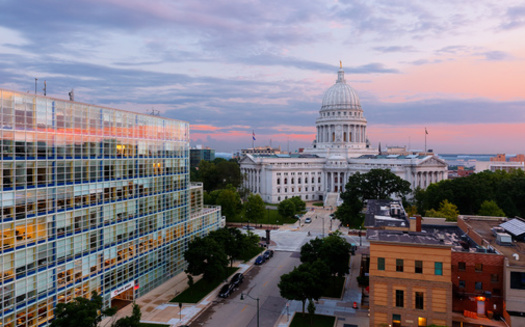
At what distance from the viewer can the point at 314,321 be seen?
45312mm

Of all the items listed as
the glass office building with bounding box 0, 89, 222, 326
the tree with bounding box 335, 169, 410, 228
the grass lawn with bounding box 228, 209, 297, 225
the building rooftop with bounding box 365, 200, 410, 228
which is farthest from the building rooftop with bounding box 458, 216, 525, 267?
the grass lawn with bounding box 228, 209, 297, 225

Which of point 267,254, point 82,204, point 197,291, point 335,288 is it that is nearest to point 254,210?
point 267,254

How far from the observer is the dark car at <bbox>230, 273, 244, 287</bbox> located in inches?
2207

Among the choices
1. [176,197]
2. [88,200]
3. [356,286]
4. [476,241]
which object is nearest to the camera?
[88,200]

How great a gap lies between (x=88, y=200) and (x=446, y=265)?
39.5 m

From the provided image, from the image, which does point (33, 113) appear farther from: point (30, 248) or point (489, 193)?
point (489, 193)

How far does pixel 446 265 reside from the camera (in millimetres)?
38250

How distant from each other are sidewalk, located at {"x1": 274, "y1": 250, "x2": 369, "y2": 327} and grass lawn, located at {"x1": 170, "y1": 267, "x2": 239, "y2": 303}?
12057 mm


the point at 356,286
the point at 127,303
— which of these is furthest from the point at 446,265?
the point at 127,303

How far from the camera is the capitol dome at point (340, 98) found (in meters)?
178

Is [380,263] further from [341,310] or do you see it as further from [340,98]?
[340,98]

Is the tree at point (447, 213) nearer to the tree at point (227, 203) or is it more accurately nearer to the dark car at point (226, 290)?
the dark car at point (226, 290)

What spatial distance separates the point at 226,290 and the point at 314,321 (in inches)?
554

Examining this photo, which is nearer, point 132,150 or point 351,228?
point 132,150
